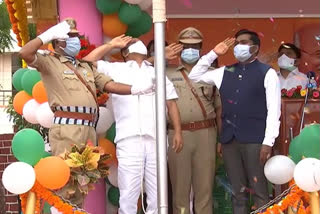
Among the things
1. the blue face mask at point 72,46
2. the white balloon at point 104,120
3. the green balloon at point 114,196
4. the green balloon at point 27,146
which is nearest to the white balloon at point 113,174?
the green balloon at point 114,196

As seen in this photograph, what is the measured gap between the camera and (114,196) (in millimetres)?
6750

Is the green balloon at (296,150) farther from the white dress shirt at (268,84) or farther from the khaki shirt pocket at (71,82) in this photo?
the khaki shirt pocket at (71,82)

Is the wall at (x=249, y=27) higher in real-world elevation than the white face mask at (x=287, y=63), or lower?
higher

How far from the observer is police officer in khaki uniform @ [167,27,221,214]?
6.45 m

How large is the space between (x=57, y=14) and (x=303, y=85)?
2.30m

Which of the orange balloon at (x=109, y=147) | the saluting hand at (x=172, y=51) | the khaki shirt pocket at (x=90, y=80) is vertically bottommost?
the orange balloon at (x=109, y=147)

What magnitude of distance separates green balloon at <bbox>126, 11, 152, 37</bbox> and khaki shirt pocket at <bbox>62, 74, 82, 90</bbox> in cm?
126

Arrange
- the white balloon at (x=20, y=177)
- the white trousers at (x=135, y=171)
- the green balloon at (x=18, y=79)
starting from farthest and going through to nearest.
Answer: the green balloon at (x=18, y=79)
the white trousers at (x=135, y=171)
the white balloon at (x=20, y=177)

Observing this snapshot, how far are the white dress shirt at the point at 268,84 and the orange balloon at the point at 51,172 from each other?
Answer: 1.62 m

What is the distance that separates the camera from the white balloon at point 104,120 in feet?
20.8

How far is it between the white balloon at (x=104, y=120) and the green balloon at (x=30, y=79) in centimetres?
62

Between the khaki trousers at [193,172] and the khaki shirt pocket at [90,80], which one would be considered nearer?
the khaki shirt pocket at [90,80]

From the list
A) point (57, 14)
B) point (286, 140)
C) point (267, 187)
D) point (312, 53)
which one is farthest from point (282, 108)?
point (57, 14)

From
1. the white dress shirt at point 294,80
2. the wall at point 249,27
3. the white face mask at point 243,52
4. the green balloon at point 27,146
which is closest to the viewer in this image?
the green balloon at point 27,146
